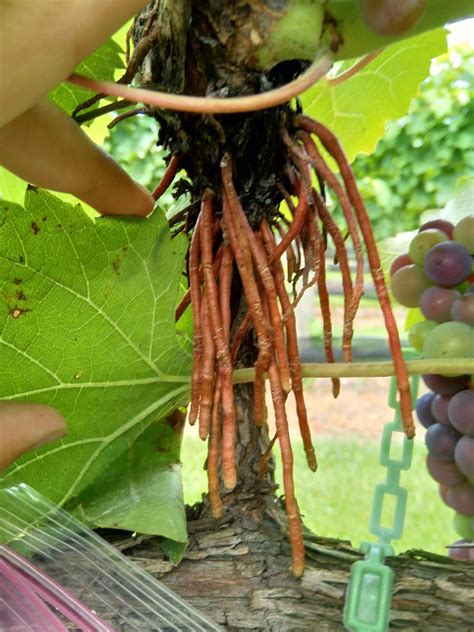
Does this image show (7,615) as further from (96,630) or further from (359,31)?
(359,31)

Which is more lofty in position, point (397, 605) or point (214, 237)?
point (214, 237)

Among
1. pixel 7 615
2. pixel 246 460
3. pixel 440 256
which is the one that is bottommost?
pixel 7 615

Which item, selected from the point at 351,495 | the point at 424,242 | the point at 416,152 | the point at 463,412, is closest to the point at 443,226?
the point at 424,242

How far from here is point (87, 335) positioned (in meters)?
0.38

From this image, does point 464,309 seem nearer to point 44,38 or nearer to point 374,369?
point 374,369

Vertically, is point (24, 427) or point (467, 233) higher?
point (467, 233)

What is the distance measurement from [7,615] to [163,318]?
167mm

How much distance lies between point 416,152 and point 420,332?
3501mm

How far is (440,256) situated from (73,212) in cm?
22

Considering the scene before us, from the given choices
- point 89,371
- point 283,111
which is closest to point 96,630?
point 89,371

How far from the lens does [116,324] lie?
0.39 meters

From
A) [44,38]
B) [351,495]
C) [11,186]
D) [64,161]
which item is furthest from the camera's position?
[351,495]

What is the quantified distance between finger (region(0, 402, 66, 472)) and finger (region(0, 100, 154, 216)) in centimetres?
10

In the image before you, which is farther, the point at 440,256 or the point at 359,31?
the point at 440,256
